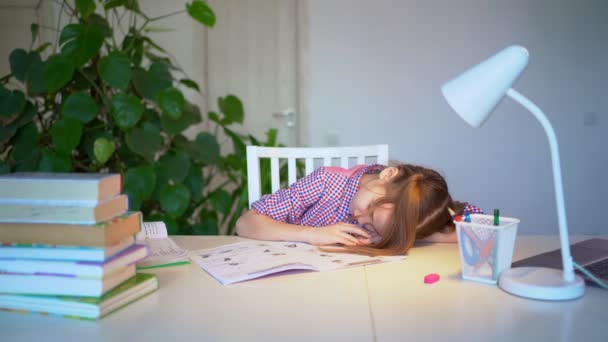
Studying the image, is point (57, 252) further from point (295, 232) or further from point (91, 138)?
point (91, 138)

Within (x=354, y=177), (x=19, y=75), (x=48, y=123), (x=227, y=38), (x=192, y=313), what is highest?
(x=227, y=38)

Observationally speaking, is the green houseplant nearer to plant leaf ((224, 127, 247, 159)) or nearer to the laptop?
plant leaf ((224, 127, 247, 159))

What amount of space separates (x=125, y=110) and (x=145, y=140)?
0.53ft

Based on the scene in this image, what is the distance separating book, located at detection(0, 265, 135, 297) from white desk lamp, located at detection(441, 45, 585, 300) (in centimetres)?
69

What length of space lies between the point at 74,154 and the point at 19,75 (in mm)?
439

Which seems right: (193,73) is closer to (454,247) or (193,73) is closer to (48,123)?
(48,123)

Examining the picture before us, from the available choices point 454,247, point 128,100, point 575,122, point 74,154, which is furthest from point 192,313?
point 575,122

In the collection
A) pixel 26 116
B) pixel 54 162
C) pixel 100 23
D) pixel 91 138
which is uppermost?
pixel 100 23

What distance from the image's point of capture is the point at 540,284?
106 centimetres

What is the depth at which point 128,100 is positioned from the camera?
245 cm

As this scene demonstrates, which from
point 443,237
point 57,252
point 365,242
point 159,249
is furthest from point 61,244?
point 443,237

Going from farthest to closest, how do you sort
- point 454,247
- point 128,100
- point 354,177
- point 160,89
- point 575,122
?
point 575,122 → point 160,89 → point 128,100 → point 354,177 → point 454,247

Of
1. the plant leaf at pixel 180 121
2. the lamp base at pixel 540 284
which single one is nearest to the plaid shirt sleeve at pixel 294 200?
the lamp base at pixel 540 284

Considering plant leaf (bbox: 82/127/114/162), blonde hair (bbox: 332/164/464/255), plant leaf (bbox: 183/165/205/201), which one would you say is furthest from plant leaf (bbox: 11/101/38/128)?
blonde hair (bbox: 332/164/464/255)
